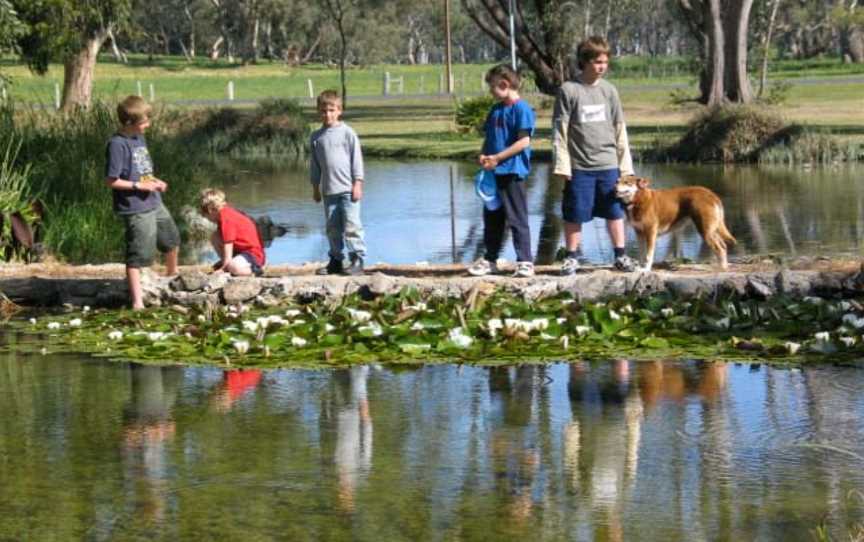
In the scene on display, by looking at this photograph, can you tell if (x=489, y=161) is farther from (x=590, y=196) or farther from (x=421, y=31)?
(x=421, y=31)

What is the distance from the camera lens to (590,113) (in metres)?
12.8

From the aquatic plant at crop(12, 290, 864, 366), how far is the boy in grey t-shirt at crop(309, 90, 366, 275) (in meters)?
1.34

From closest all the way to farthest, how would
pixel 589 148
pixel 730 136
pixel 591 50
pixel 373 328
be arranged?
pixel 373 328 → pixel 591 50 → pixel 589 148 → pixel 730 136

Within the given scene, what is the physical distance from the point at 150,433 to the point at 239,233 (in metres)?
4.71

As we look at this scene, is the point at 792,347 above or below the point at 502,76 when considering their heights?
below

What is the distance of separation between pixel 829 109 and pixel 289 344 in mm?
36564

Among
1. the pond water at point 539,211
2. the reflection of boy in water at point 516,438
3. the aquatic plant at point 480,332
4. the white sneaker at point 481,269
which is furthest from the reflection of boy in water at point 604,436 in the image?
the pond water at point 539,211

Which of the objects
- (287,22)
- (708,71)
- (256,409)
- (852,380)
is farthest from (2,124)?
(287,22)

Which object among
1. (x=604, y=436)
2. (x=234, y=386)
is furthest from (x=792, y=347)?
(x=234, y=386)

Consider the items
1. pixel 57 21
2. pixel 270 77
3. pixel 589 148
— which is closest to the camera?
pixel 589 148

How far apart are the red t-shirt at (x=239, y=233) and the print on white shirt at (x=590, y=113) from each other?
8.62 ft

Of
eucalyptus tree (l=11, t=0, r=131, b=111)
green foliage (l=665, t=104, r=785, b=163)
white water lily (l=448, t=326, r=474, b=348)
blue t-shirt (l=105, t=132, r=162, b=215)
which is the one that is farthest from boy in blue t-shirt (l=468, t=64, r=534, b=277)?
green foliage (l=665, t=104, r=785, b=163)

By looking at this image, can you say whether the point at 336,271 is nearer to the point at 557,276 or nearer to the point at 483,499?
the point at 557,276

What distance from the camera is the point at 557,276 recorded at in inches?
503
